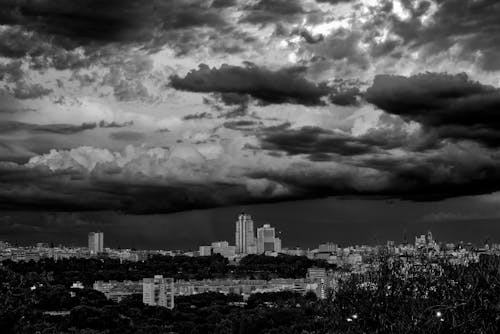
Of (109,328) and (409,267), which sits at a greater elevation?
(409,267)

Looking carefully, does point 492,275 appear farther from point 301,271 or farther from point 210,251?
point 210,251

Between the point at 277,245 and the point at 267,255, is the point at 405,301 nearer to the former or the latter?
the point at 267,255

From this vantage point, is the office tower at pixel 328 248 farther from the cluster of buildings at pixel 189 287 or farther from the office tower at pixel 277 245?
the cluster of buildings at pixel 189 287

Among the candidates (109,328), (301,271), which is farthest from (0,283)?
(301,271)

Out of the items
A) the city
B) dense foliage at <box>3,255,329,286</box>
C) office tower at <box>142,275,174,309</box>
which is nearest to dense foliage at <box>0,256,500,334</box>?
the city

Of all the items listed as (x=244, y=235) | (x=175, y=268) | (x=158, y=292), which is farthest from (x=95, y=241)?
(x=158, y=292)

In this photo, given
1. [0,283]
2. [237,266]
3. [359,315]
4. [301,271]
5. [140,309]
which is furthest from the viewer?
[237,266]
